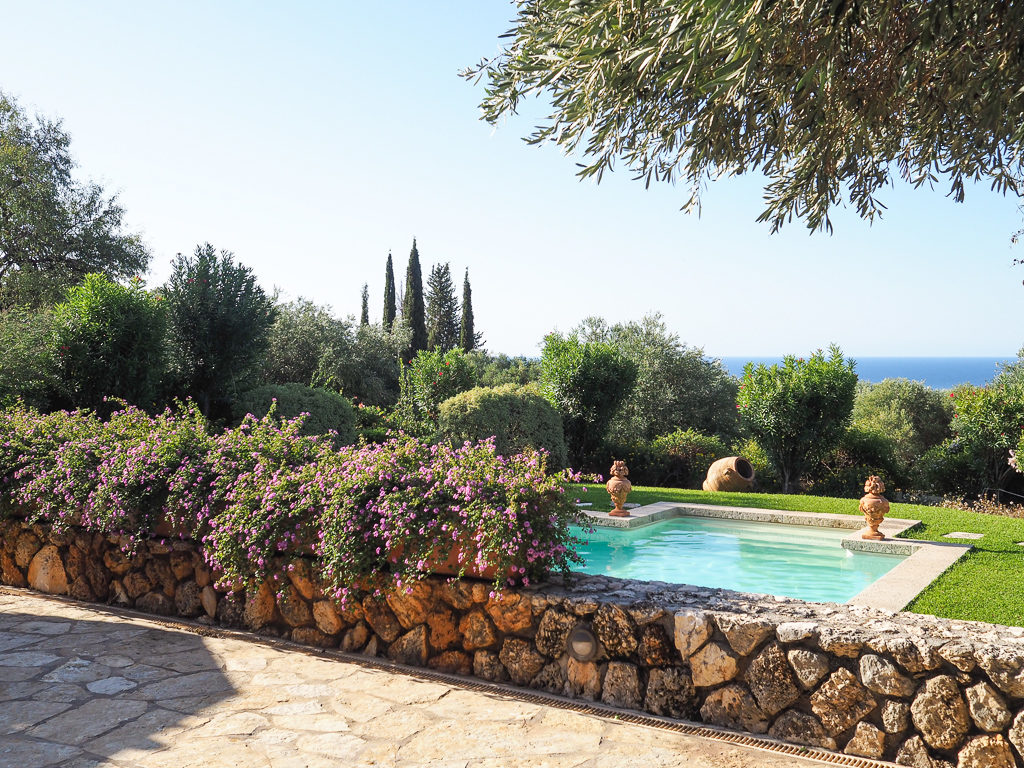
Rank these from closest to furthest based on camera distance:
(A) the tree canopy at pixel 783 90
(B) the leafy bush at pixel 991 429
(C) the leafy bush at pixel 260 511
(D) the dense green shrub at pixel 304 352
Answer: (A) the tree canopy at pixel 783 90, (C) the leafy bush at pixel 260 511, (B) the leafy bush at pixel 991 429, (D) the dense green shrub at pixel 304 352

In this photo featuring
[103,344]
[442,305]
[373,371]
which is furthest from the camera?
[442,305]

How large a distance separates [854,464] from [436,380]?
30.0ft

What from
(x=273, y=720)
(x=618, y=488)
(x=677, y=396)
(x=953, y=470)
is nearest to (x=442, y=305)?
(x=677, y=396)

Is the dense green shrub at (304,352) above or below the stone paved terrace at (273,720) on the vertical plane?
above

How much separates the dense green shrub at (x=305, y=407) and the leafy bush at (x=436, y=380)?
2.07 metres

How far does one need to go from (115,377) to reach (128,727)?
29.2 feet

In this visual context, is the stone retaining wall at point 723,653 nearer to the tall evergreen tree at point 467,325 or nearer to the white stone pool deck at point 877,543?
the white stone pool deck at point 877,543

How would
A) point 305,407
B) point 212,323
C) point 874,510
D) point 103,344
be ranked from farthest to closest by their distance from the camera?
1. point 305,407
2. point 212,323
3. point 103,344
4. point 874,510

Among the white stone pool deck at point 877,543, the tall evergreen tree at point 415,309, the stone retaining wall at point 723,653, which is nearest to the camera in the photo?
the stone retaining wall at point 723,653

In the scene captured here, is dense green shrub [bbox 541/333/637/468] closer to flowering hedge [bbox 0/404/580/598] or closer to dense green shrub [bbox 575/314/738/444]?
dense green shrub [bbox 575/314/738/444]

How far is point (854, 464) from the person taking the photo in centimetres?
1549

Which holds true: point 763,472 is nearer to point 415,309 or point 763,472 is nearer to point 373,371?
point 373,371

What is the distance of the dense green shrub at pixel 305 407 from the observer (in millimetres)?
14141

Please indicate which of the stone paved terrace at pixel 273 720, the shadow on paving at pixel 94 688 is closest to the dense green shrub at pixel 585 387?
the shadow on paving at pixel 94 688
